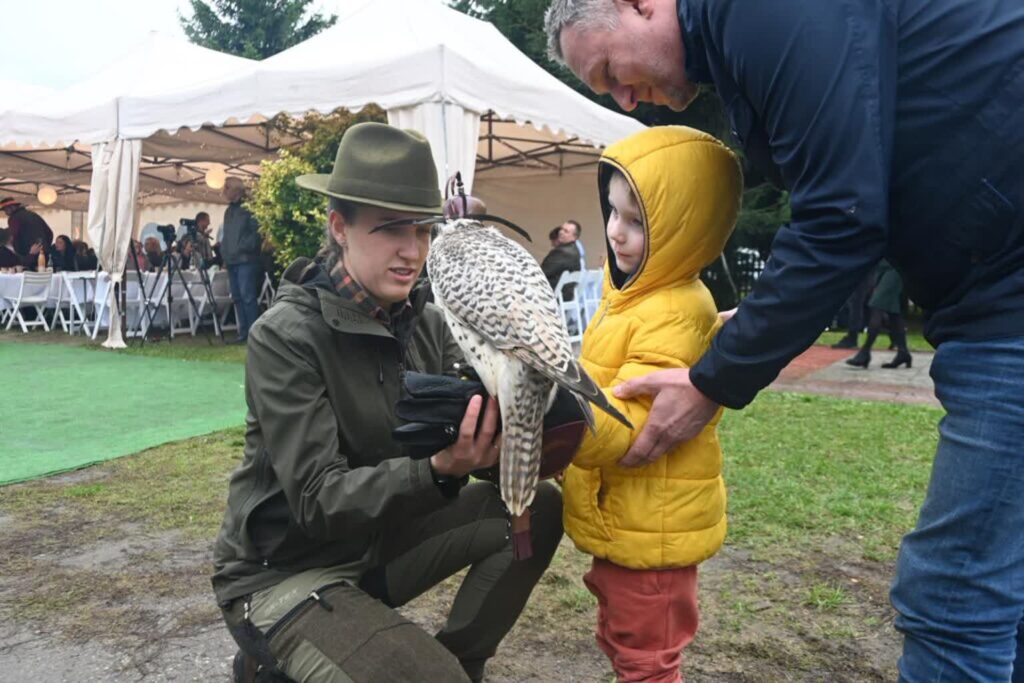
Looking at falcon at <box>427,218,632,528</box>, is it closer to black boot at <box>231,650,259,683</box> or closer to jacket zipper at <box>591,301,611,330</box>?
jacket zipper at <box>591,301,611,330</box>

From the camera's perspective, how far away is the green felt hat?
7.23ft

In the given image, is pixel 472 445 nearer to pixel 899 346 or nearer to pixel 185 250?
pixel 899 346

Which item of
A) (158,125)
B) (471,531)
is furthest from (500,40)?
(471,531)

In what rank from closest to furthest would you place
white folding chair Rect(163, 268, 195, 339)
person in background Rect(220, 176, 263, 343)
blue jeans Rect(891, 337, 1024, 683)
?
blue jeans Rect(891, 337, 1024, 683), person in background Rect(220, 176, 263, 343), white folding chair Rect(163, 268, 195, 339)

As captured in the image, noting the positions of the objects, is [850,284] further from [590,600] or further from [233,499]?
[590,600]

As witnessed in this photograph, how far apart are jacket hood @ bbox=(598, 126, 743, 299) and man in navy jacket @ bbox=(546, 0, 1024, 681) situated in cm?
13

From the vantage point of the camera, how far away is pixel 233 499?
219 centimetres

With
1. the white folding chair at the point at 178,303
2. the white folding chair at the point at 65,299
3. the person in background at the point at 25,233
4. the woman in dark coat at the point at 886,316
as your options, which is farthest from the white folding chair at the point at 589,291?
the person in background at the point at 25,233

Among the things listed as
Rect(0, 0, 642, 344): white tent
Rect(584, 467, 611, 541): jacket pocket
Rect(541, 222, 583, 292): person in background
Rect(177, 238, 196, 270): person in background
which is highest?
Rect(0, 0, 642, 344): white tent

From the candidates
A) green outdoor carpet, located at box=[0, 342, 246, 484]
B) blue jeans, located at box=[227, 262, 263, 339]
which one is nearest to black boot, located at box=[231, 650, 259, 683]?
green outdoor carpet, located at box=[0, 342, 246, 484]

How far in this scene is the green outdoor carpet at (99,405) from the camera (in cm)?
556

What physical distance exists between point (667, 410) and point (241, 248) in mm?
10150

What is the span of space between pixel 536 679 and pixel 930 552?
150 centimetres

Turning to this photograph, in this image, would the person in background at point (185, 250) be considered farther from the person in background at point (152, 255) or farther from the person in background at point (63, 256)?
the person in background at point (63, 256)
